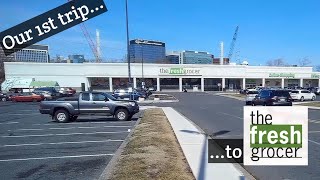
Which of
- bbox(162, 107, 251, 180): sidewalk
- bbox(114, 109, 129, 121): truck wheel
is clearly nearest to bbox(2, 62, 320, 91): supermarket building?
bbox(114, 109, 129, 121): truck wheel

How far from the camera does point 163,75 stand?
82000 mm

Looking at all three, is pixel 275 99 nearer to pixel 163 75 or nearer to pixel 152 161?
pixel 152 161

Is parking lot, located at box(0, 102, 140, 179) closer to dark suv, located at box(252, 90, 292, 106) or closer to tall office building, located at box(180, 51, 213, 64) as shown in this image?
dark suv, located at box(252, 90, 292, 106)

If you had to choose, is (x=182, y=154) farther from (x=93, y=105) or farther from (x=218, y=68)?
(x=218, y=68)

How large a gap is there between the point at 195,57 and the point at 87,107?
151m

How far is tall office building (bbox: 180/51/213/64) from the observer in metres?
162

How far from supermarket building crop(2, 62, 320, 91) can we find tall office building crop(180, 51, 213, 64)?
239 feet

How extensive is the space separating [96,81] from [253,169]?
3101 inches

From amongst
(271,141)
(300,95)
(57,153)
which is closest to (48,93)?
A: (300,95)

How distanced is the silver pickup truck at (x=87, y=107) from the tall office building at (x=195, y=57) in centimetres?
14372

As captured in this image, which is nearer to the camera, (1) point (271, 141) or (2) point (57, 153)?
(1) point (271, 141)

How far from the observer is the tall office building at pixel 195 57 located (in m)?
162

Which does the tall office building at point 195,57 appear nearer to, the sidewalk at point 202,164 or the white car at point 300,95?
the white car at point 300,95

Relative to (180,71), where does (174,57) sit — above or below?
above
